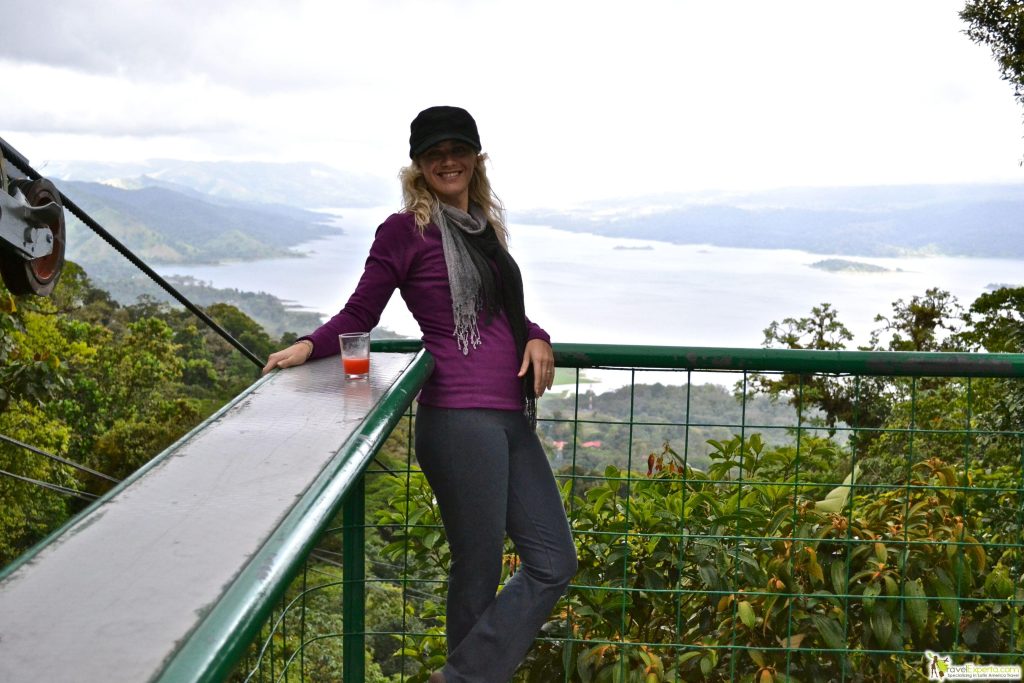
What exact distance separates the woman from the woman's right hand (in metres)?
0.04

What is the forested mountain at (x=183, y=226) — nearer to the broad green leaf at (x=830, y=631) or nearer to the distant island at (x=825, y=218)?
the distant island at (x=825, y=218)

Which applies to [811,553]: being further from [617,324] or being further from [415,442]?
[617,324]

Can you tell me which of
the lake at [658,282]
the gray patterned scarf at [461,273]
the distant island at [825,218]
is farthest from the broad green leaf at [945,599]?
the distant island at [825,218]

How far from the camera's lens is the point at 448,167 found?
6.32ft

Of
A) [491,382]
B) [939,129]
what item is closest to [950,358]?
[491,382]

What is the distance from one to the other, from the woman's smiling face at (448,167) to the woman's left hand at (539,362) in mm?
337

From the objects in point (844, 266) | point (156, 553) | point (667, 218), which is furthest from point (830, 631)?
point (667, 218)

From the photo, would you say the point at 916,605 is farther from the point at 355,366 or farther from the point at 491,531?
the point at 355,366

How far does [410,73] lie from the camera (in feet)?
157

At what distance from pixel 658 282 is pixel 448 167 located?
37.4m

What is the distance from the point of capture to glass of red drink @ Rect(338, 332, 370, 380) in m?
1.45

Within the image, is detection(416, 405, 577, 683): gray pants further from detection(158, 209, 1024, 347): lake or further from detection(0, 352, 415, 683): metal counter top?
detection(158, 209, 1024, 347): lake

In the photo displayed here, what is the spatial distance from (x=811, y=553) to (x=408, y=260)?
39.7 inches

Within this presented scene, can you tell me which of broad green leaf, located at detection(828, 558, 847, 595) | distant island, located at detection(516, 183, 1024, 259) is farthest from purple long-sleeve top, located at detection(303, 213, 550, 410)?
distant island, located at detection(516, 183, 1024, 259)
